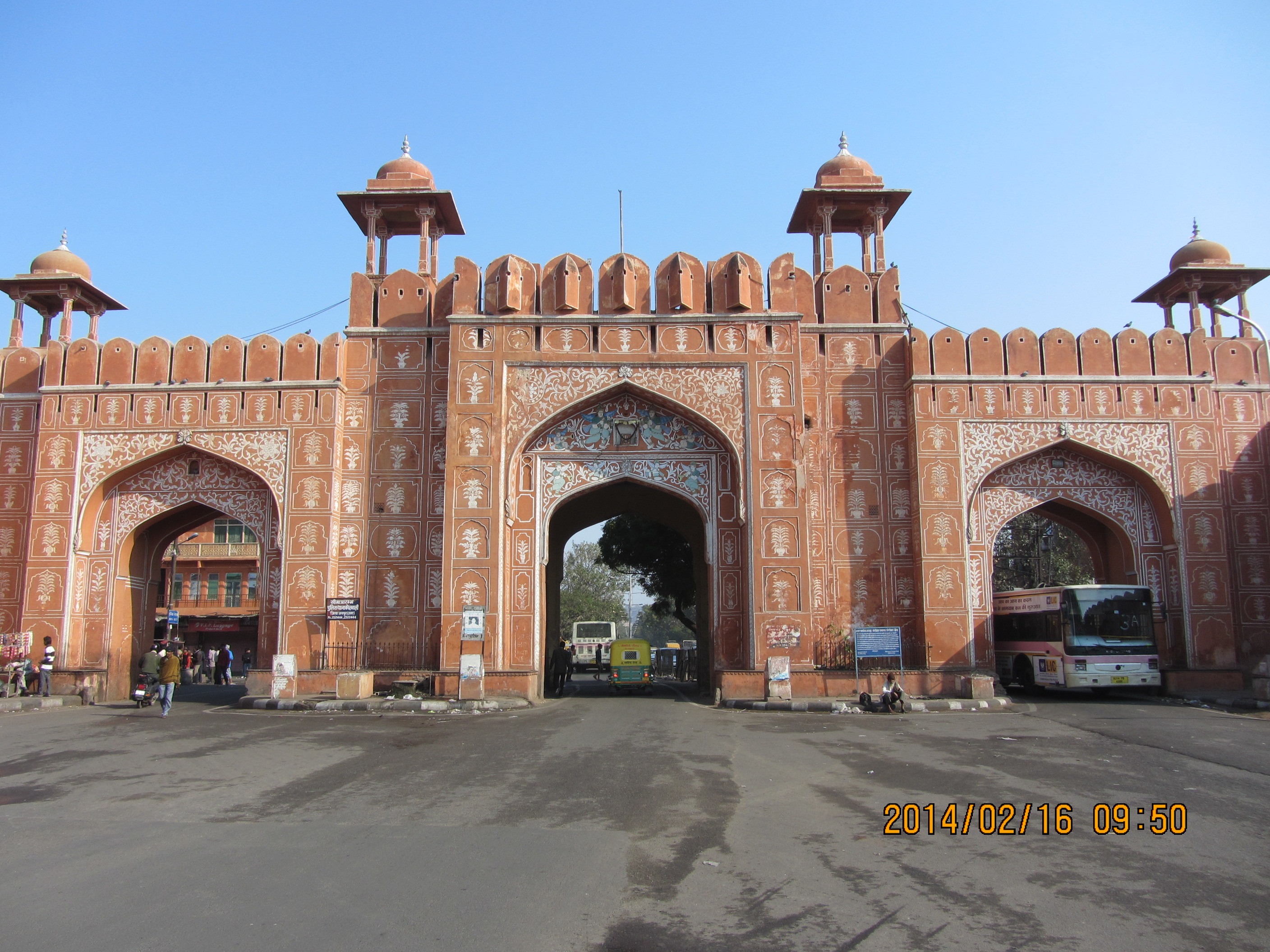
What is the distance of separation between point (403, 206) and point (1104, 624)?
1683 centimetres

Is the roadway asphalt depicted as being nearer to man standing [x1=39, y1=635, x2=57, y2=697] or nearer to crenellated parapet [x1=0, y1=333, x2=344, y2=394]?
man standing [x1=39, y1=635, x2=57, y2=697]

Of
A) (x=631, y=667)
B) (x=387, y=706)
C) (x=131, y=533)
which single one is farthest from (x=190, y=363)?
(x=631, y=667)

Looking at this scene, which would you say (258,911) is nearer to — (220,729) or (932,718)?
(220,729)

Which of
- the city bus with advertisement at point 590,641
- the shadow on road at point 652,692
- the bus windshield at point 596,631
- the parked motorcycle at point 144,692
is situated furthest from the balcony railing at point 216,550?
the parked motorcycle at point 144,692

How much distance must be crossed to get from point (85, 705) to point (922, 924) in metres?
17.9

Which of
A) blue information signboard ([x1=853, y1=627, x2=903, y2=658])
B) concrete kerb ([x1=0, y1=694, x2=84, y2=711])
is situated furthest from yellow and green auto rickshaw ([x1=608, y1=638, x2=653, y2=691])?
concrete kerb ([x1=0, y1=694, x2=84, y2=711])

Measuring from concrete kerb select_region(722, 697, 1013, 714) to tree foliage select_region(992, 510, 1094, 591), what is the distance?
18156 mm

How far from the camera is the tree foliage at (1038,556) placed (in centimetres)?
3422

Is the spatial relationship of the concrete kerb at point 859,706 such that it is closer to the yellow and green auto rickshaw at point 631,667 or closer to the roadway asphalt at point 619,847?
the roadway asphalt at point 619,847

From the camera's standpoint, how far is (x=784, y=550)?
59.1 feet

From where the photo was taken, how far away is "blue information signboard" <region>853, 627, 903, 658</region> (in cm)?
1705

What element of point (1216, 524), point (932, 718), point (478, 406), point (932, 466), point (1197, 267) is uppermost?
point (1197, 267)

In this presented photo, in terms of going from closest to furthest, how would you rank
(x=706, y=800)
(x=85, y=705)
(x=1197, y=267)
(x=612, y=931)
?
(x=612, y=931), (x=706, y=800), (x=85, y=705), (x=1197, y=267)

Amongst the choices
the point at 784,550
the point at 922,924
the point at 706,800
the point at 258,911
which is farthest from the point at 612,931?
the point at 784,550
